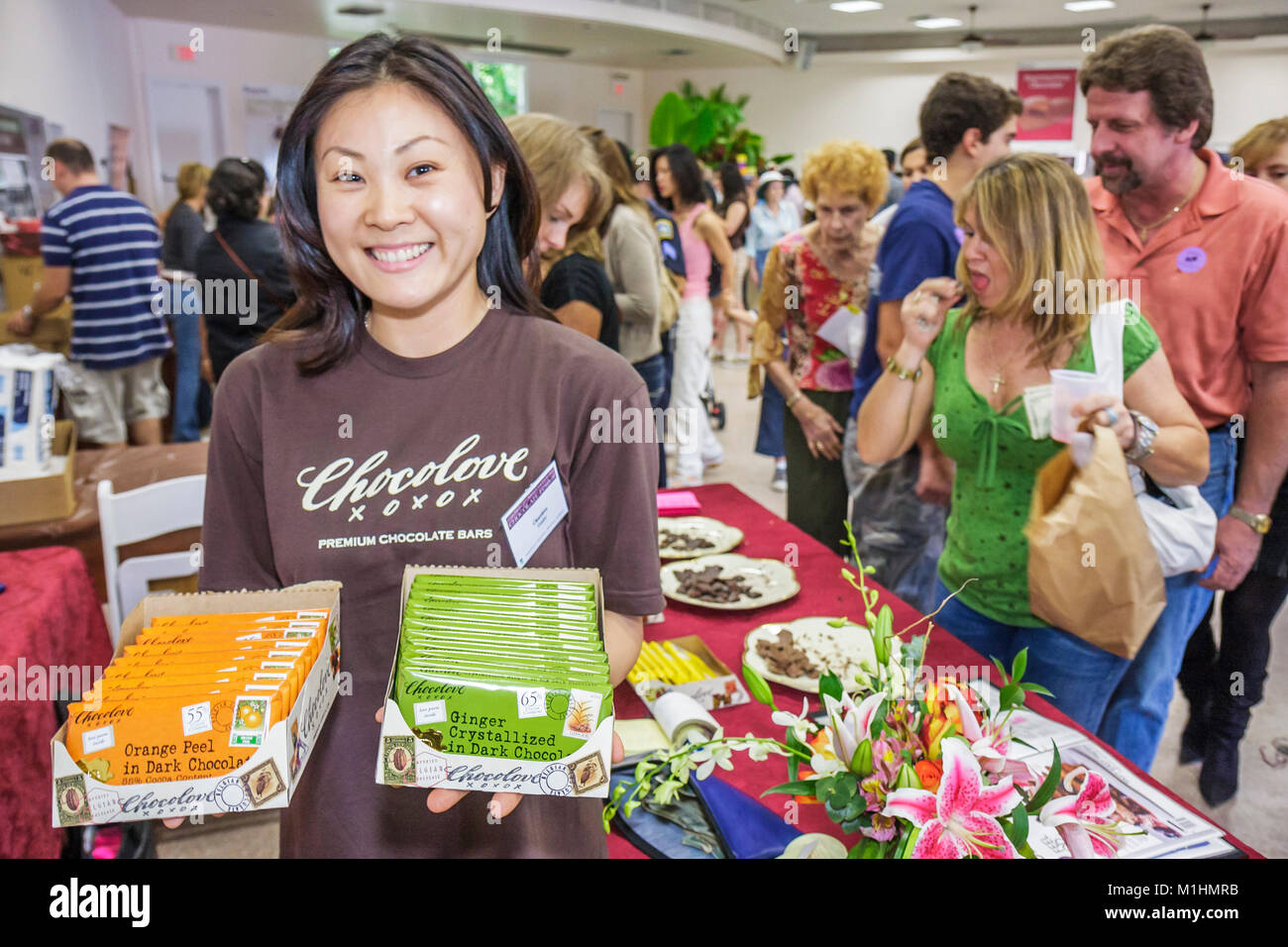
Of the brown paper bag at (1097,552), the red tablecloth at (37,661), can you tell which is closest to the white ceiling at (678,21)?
the red tablecloth at (37,661)

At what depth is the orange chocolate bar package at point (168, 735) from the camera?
74 cm

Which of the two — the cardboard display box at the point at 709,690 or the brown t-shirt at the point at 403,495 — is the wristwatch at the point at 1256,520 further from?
the brown t-shirt at the point at 403,495

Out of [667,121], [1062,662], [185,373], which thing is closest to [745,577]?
[1062,662]

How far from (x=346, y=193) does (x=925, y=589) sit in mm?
2320

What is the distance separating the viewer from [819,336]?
3020mm

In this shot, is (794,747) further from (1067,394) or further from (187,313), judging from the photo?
(187,313)

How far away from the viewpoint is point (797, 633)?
1.72m

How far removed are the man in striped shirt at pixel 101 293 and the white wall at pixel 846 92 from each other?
39.1ft

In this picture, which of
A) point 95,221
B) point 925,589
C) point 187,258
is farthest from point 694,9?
point 925,589

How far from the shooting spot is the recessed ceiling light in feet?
40.4

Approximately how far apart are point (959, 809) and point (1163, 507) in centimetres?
117

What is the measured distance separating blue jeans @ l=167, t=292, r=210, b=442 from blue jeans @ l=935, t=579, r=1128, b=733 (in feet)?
14.8

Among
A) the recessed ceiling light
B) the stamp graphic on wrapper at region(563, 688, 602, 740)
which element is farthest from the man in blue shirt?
the recessed ceiling light
